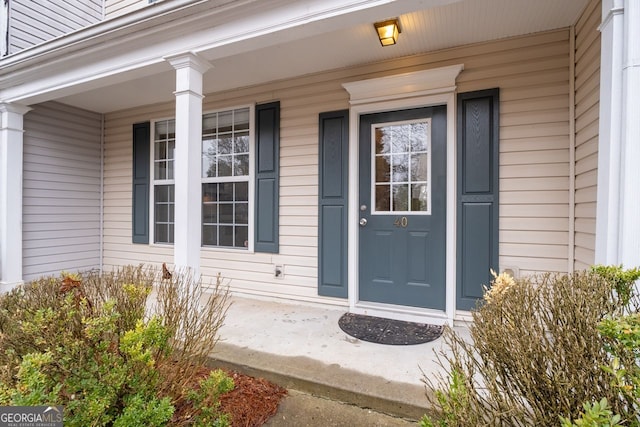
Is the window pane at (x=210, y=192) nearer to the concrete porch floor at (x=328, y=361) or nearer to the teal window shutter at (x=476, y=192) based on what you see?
the concrete porch floor at (x=328, y=361)

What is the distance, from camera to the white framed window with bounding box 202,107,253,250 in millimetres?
3916

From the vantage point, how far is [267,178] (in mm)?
3719

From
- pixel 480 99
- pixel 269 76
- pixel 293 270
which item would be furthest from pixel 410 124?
pixel 293 270

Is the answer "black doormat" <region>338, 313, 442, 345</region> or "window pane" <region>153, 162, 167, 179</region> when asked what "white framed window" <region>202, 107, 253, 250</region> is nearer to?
"window pane" <region>153, 162, 167, 179</region>

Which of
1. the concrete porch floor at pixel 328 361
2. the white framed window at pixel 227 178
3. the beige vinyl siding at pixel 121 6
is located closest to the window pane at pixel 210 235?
the white framed window at pixel 227 178

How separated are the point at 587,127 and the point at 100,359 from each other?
3.18m

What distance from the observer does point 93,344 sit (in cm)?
130

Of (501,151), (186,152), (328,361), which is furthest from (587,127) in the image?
(186,152)

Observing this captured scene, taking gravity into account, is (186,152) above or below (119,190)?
above

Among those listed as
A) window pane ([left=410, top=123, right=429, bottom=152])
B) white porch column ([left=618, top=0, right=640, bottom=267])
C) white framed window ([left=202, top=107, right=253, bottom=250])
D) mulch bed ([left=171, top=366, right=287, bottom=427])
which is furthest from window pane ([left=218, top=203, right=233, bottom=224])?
white porch column ([left=618, top=0, right=640, bottom=267])

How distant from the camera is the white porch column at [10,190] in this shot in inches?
151

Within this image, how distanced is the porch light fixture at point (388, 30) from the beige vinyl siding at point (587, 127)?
130cm

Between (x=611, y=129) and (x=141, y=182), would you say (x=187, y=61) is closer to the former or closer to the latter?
(x=141, y=182)

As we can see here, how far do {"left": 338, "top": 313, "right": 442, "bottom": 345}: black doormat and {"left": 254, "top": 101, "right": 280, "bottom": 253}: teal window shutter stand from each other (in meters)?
1.24
